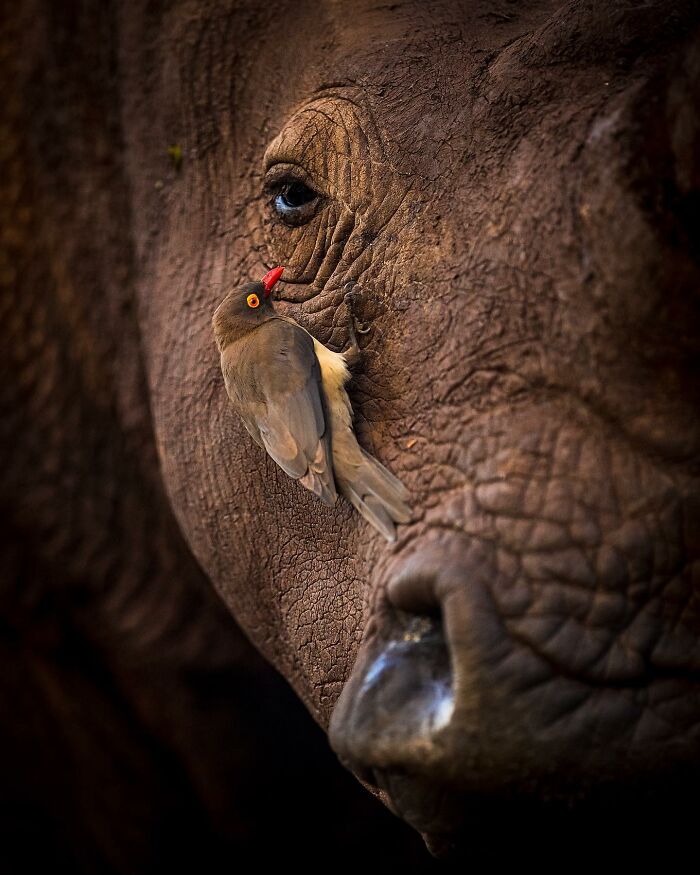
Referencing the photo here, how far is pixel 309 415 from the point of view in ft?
4.85

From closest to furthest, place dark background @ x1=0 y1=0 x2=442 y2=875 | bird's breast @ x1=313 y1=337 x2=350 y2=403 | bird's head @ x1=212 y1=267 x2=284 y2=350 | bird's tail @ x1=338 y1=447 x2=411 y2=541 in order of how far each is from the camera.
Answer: bird's tail @ x1=338 y1=447 x2=411 y2=541 → bird's breast @ x1=313 y1=337 x2=350 y2=403 → bird's head @ x1=212 y1=267 x2=284 y2=350 → dark background @ x1=0 y1=0 x2=442 y2=875

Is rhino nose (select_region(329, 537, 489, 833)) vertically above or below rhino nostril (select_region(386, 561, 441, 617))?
below

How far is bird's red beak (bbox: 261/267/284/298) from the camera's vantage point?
171cm

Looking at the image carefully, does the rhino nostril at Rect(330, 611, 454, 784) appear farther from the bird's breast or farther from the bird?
the bird's breast

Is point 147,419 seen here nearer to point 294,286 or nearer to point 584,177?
point 294,286

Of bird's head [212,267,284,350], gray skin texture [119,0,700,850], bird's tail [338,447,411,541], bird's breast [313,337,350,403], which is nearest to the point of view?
gray skin texture [119,0,700,850]

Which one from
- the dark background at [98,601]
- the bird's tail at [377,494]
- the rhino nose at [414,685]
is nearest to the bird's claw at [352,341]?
the bird's tail at [377,494]

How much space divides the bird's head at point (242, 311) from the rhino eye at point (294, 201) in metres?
0.13

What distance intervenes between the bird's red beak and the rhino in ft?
0.09

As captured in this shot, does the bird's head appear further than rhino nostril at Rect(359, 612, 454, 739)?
Yes

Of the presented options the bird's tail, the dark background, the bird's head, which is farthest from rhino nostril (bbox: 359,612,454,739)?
the dark background

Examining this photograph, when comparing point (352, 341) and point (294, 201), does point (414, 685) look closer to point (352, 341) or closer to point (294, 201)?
point (352, 341)

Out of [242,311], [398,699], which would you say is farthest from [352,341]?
[398,699]

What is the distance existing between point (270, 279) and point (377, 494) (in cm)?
46
